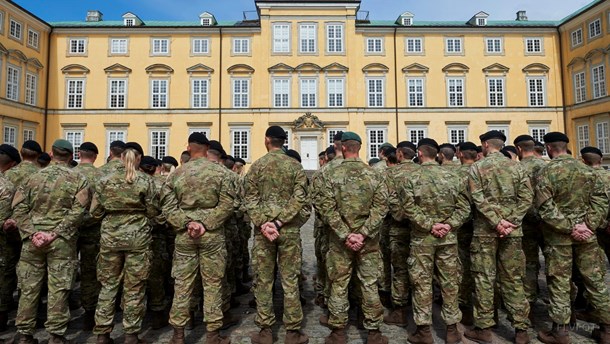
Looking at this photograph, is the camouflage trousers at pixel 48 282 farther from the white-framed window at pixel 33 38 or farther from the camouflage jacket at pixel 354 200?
the white-framed window at pixel 33 38

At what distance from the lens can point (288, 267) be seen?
5020mm

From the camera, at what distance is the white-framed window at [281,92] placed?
103ft

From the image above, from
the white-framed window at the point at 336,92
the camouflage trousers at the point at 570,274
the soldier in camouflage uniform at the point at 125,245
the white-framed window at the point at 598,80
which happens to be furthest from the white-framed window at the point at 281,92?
the camouflage trousers at the point at 570,274

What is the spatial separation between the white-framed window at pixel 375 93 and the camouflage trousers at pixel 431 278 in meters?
27.9

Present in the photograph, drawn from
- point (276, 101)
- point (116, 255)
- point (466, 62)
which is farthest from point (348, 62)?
point (116, 255)

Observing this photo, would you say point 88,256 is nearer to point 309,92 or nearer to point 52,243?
point 52,243

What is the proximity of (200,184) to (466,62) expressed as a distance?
32542mm

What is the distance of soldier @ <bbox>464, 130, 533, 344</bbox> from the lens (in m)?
4.95

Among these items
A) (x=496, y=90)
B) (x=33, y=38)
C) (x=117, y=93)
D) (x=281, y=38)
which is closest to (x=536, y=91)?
(x=496, y=90)

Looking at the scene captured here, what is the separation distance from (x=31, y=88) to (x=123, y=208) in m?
32.3

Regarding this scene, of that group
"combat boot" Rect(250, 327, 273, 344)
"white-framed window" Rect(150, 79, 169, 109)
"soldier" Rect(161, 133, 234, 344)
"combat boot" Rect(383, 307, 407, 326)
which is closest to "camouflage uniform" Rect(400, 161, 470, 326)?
"combat boot" Rect(383, 307, 407, 326)

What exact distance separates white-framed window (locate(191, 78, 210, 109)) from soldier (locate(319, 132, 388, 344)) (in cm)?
2875

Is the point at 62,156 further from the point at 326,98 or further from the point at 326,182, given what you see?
the point at 326,98

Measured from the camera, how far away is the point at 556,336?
4.86 meters
